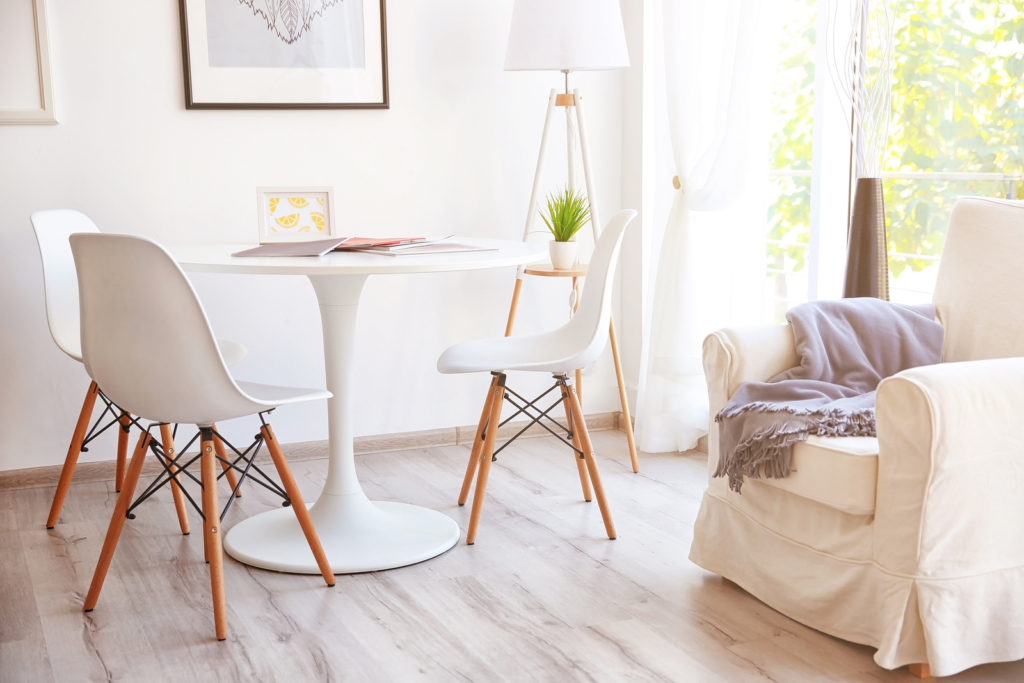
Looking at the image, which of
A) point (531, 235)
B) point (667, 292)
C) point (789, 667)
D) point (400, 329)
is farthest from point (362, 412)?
point (789, 667)

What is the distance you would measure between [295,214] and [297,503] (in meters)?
0.85

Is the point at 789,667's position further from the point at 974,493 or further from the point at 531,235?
the point at 531,235

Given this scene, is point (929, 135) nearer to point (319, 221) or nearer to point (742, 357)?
point (742, 357)

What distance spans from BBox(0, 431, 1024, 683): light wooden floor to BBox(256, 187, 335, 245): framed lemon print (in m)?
0.85

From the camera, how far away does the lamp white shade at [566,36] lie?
3.41 m

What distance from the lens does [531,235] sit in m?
4.04

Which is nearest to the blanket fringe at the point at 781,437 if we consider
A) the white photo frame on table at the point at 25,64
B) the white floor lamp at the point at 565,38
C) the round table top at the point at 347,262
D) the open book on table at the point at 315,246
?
the round table top at the point at 347,262

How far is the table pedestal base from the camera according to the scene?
8.89ft

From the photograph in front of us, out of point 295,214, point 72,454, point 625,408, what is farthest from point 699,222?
point 72,454

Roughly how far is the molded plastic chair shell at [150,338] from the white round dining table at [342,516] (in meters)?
0.34

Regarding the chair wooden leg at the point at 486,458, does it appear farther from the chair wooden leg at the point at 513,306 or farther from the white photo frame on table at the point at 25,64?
the white photo frame on table at the point at 25,64

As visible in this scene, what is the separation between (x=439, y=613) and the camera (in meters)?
2.44

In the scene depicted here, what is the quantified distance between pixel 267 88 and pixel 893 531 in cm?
245

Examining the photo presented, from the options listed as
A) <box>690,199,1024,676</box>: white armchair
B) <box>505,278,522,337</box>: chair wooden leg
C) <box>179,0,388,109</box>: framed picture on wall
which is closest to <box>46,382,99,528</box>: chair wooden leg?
<box>179,0,388,109</box>: framed picture on wall
